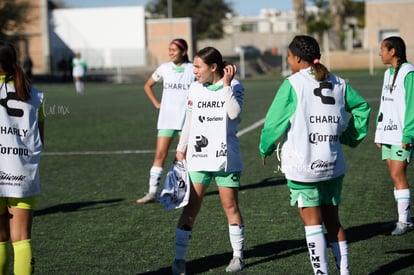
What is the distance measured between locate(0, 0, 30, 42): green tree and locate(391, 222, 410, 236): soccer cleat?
153ft

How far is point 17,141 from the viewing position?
5.66m

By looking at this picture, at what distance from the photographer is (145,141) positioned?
57.4ft

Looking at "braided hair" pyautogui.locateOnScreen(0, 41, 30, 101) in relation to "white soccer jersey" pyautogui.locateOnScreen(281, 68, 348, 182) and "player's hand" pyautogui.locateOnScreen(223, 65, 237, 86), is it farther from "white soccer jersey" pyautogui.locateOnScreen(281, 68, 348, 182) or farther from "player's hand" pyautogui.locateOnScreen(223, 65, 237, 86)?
"white soccer jersey" pyautogui.locateOnScreen(281, 68, 348, 182)

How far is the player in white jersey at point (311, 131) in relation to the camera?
5.70 metres

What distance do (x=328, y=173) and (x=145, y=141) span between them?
39.1 feet

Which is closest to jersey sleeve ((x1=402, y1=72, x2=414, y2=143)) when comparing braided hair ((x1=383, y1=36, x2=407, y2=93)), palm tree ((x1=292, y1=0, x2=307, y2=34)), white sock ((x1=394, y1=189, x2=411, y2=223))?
braided hair ((x1=383, y1=36, x2=407, y2=93))

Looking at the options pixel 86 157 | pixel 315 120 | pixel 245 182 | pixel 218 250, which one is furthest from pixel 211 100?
pixel 86 157

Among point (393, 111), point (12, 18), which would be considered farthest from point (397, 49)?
point (12, 18)

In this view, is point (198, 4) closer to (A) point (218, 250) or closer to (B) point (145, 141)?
(B) point (145, 141)

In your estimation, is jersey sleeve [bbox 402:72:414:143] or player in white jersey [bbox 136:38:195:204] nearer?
jersey sleeve [bbox 402:72:414:143]

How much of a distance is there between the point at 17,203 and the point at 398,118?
4.20 m

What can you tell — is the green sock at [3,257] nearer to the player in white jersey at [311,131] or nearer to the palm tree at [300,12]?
the player in white jersey at [311,131]

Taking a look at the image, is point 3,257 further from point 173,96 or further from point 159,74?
point 159,74

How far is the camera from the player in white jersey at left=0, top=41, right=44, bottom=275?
561cm
